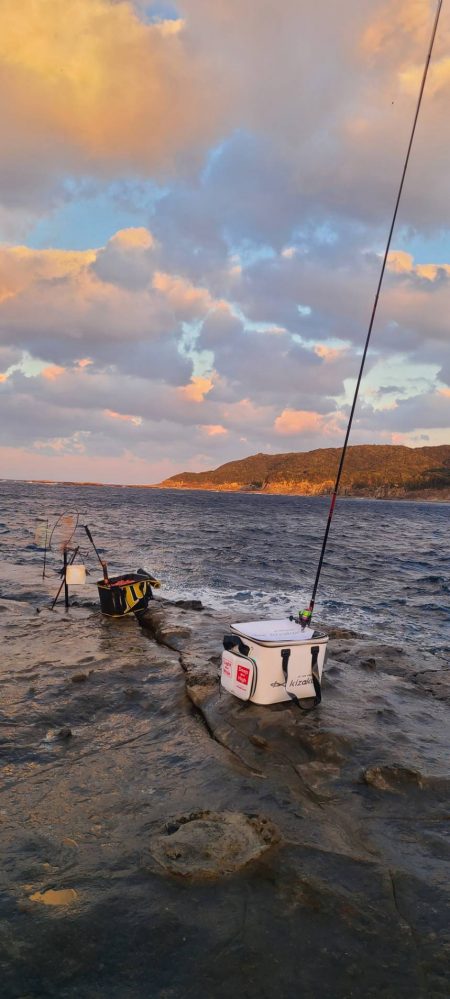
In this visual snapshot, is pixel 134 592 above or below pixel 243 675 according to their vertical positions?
below

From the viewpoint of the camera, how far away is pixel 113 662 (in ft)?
35.6

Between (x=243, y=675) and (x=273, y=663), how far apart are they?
53cm

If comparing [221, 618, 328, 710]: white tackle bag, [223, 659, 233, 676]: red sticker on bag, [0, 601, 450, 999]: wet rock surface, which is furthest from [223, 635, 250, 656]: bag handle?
[0, 601, 450, 999]: wet rock surface

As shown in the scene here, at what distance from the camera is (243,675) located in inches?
317

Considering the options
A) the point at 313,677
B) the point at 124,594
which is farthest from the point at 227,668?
the point at 124,594

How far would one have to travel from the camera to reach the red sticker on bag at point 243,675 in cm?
799

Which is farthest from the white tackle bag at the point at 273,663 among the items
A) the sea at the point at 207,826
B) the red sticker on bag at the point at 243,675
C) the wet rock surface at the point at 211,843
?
the wet rock surface at the point at 211,843

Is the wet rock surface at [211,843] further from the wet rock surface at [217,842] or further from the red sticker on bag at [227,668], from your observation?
the red sticker on bag at [227,668]

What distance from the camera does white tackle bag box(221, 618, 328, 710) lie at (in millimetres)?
7801

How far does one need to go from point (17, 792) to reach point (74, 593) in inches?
500

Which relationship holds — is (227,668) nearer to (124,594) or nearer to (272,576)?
(124,594)

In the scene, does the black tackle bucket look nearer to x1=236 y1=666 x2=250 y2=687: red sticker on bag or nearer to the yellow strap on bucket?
the yellow strap on bucket

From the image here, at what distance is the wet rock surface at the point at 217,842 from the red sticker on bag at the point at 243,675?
1.51 ft

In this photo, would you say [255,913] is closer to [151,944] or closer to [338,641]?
[151,944]
